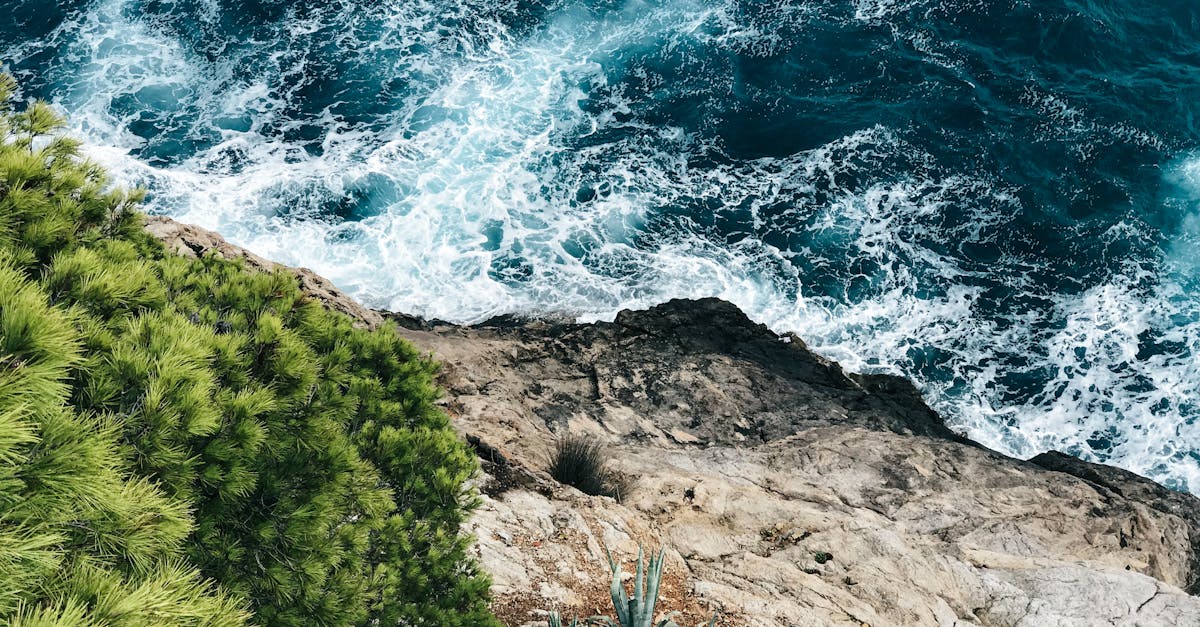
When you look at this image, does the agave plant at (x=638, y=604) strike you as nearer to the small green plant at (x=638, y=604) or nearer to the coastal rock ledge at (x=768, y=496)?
the small green plant at (x=638, y=604)

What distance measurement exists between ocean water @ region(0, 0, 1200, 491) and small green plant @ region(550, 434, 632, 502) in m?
9.05

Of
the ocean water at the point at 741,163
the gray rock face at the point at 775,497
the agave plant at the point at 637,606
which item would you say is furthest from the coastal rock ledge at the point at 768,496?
the ocean water at the point at 741,163

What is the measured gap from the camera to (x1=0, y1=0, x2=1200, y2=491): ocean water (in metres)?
20.8

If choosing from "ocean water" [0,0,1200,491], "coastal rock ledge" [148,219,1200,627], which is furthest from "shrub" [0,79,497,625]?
"ocean water" [0,0,1200,491]

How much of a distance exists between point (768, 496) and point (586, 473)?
2.68 meters

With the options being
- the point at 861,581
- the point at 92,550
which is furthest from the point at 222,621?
the point at 861,581

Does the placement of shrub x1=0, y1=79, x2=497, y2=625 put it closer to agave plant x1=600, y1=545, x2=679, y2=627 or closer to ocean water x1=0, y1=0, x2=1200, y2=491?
agave plant x1=600, y1=545, x2=679, y2=627

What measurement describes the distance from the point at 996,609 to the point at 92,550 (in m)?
9.67

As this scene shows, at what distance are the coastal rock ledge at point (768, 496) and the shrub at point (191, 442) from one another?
84.8 inches

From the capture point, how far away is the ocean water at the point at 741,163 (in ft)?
68.2

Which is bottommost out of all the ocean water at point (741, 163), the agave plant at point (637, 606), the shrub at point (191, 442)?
the ocean water at point (741, 163)

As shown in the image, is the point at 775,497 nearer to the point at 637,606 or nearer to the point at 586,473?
the point at 586,473

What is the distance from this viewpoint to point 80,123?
2541cm

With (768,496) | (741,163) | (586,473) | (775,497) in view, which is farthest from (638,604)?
(741,163)
